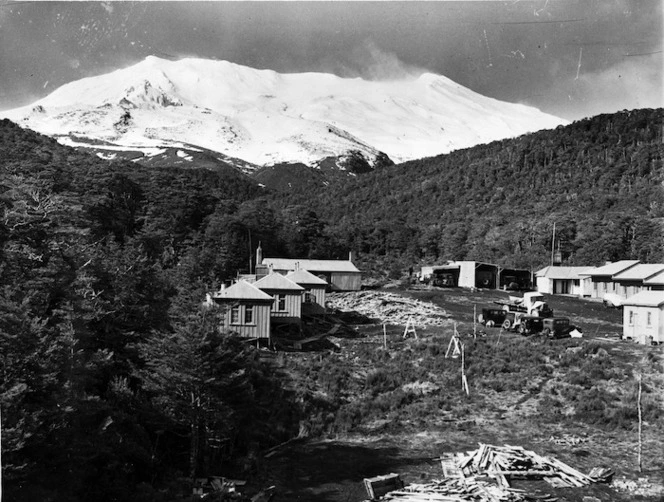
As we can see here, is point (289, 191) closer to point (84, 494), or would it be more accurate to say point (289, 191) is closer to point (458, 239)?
point (458, 239)

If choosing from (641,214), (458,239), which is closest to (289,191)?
(458,239)

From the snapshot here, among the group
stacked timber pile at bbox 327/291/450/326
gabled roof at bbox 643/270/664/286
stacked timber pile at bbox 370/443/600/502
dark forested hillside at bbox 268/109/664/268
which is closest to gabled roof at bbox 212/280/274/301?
stacked timber pile at bbox 327/291/450/326

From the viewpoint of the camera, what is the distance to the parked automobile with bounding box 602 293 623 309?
49.2 m

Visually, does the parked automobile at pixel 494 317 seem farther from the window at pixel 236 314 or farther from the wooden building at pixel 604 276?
the window at pixel 236 314

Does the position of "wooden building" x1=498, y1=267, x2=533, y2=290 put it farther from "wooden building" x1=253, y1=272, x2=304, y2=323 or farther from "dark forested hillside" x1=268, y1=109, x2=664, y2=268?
"wooden building" x1=253, y1=272, x2=304, y2=323

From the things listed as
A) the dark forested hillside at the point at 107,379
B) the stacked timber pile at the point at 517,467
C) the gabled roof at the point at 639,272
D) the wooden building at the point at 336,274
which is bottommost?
the stacked timber pile at the point at 517,467

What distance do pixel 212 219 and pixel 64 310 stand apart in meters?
48.7

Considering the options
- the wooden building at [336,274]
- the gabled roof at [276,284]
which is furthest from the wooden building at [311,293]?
the wooden building at [336,274]

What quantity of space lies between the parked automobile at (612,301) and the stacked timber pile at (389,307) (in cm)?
1349

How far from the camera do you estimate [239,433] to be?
22.7 metres

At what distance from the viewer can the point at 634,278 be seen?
47625mm

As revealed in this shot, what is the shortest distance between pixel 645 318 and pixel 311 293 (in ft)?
67.3

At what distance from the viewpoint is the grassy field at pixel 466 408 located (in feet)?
66.2

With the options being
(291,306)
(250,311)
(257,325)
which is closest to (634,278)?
(291,306)
